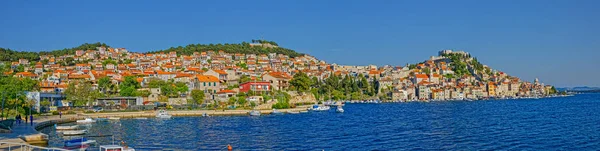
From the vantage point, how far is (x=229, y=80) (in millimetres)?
90562

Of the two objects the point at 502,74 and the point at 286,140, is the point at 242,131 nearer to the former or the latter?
the point at 286,140

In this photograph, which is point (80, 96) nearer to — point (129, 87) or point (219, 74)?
point (129, 87)

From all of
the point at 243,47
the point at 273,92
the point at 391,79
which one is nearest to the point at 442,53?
the point at 391,79

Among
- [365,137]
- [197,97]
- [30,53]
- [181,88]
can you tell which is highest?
[30,53]

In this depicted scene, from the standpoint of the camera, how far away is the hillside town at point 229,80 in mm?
68688

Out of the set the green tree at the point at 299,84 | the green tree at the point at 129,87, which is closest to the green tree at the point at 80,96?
the green tree at the point at 129,87

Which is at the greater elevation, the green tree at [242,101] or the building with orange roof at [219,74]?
the building with orange roof at [219,74]

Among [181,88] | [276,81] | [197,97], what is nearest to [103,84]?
[181,88]

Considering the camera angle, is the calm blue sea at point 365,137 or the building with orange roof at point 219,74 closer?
the calm blue sea at point 365,137

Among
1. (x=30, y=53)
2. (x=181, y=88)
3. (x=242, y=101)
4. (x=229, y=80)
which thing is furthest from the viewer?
(x=30, y=53)

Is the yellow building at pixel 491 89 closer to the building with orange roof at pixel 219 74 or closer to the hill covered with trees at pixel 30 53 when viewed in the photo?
the building with orange roof at pixel 219 74

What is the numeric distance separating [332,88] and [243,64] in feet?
101

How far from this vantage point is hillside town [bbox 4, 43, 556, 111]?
2704 inches

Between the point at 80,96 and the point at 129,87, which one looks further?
the point at 129,87
